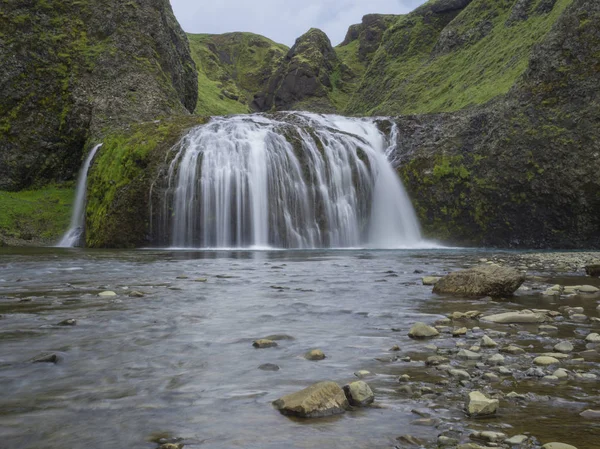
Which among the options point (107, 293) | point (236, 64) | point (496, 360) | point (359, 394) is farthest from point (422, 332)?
point (236, 64)

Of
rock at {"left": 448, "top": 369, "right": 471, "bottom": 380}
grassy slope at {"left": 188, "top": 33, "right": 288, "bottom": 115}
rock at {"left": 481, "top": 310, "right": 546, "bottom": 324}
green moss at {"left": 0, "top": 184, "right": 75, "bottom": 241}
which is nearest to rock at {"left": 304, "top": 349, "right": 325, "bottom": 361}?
rock at {"left": 448, "top": 369, "right": 471, "bottom": 380}

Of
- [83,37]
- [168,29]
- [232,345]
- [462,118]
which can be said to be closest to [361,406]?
[232,345]

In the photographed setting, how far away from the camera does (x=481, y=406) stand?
11.5 feet

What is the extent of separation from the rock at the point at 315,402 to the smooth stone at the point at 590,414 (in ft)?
5.37

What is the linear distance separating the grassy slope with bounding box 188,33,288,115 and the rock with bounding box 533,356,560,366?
10732cm

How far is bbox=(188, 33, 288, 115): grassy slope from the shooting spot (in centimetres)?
12365

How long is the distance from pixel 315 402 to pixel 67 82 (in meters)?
43.0

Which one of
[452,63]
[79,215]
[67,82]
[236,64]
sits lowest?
[79,215]

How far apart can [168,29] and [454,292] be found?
51023 mm

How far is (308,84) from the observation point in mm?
116625

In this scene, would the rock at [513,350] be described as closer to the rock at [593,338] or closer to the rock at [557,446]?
the rock at [593,338]

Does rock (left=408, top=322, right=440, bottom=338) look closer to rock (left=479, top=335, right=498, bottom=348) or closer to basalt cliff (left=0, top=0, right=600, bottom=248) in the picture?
rock (left=479, top=335, right=498, bottom=348)

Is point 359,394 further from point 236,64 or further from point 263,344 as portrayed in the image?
point 236,64

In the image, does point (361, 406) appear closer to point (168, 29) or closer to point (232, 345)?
point (232, 345)
